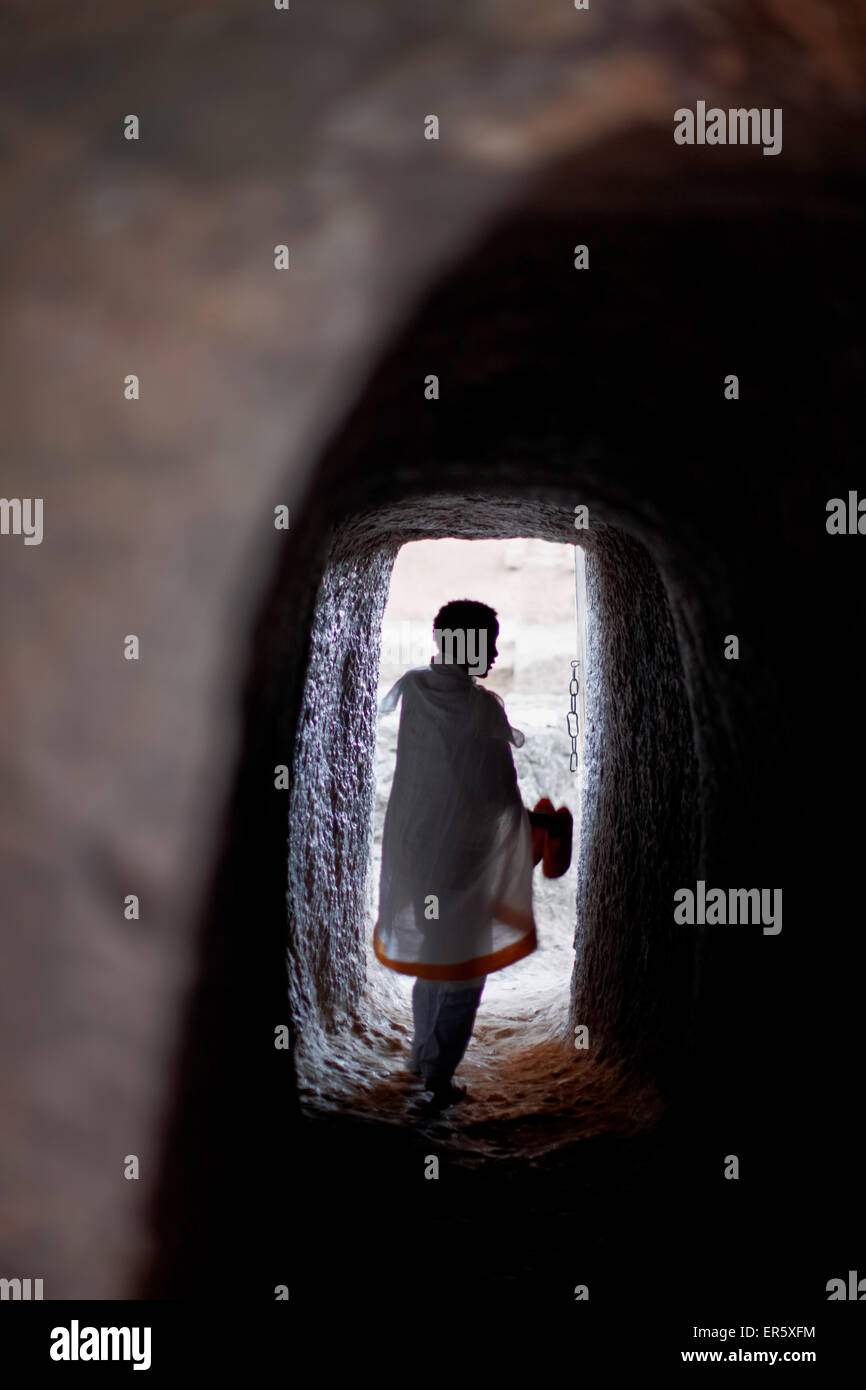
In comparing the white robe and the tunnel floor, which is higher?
the white robe

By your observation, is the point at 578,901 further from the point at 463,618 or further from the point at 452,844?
the point at 463,618

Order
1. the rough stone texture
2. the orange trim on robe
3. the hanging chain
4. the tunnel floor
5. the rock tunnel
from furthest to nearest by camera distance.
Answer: the hanging chain → the orange trim on robe → the tunnel floor → the rock tunnel → the rough stone texture

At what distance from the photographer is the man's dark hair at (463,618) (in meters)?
2.17

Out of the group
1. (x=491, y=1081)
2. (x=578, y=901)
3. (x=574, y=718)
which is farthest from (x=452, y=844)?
(x=574, y=718)

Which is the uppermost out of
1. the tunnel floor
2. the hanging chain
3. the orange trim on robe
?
the hanging chain

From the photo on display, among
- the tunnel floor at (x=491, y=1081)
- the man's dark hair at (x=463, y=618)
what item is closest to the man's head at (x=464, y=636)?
the man's dark hair at (x=463, y=618)

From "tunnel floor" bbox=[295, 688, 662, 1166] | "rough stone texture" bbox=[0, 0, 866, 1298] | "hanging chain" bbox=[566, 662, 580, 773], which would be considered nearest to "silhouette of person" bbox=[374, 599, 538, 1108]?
"tunnel floor" bbox=[295, 688, 662, 1166]

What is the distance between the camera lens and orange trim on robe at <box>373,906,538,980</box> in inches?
84.5

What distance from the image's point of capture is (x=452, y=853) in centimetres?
217

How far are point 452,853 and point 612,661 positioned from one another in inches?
25.8

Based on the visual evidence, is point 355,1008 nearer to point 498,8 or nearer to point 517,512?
point 517,512

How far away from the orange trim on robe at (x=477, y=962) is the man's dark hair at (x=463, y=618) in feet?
1.94

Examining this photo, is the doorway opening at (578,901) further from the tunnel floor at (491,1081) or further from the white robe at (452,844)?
the white robe at (452,844)

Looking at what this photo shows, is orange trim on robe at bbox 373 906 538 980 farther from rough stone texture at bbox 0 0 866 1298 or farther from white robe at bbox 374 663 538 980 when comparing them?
rough stone texture at bbox 0 0 866 1298
